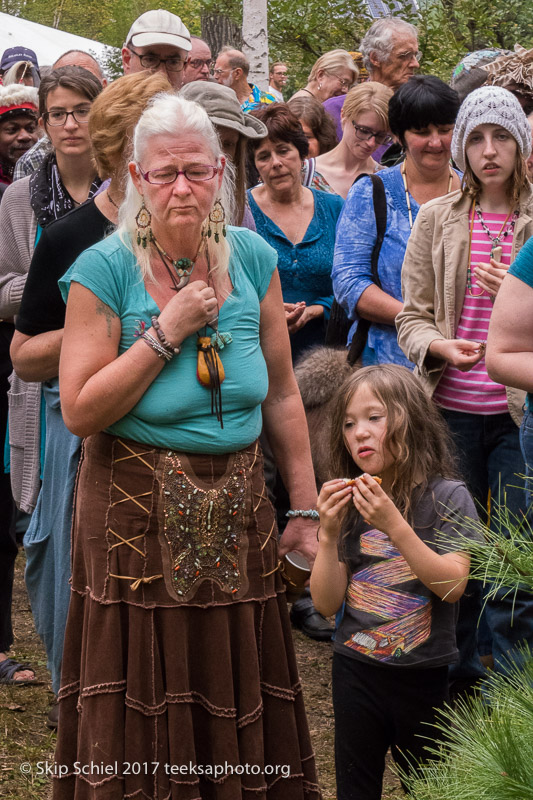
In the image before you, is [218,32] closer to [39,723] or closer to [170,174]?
[39,723]

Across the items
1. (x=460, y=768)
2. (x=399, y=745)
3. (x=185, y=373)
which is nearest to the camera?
(x=460, y=768)

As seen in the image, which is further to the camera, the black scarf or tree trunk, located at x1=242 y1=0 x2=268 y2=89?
tree trunk, located at x1=242 y1=0 x2=268 y2=89

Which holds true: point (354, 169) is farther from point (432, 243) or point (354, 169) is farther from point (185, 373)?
point (185, 373)

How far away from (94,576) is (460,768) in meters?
1.42

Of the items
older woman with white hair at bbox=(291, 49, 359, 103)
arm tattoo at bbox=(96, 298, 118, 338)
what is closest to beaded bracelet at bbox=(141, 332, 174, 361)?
arm tattoo at bbox=(96, 298, 118, 338)

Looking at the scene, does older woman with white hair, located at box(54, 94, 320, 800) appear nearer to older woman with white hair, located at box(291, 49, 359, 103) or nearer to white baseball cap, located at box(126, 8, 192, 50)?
white baseball cap, located at box(126, 8, 192, 50)

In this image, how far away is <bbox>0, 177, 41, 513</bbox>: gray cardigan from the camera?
3.65 meters

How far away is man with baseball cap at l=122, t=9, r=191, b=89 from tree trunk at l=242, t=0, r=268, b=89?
4.85 meters

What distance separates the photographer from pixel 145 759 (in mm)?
2557

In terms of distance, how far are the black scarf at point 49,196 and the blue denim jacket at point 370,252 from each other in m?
1.10

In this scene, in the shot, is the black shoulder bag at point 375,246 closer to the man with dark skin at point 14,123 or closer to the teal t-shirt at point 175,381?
the teal t-shirt at point 175,381

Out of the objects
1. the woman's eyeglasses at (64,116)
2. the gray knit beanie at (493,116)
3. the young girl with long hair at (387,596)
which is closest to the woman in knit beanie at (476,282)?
the gray knit beanie at (493,116)

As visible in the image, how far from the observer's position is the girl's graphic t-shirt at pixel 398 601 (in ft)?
8.66

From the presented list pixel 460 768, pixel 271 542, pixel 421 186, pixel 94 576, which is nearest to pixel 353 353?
pixel 421 186
